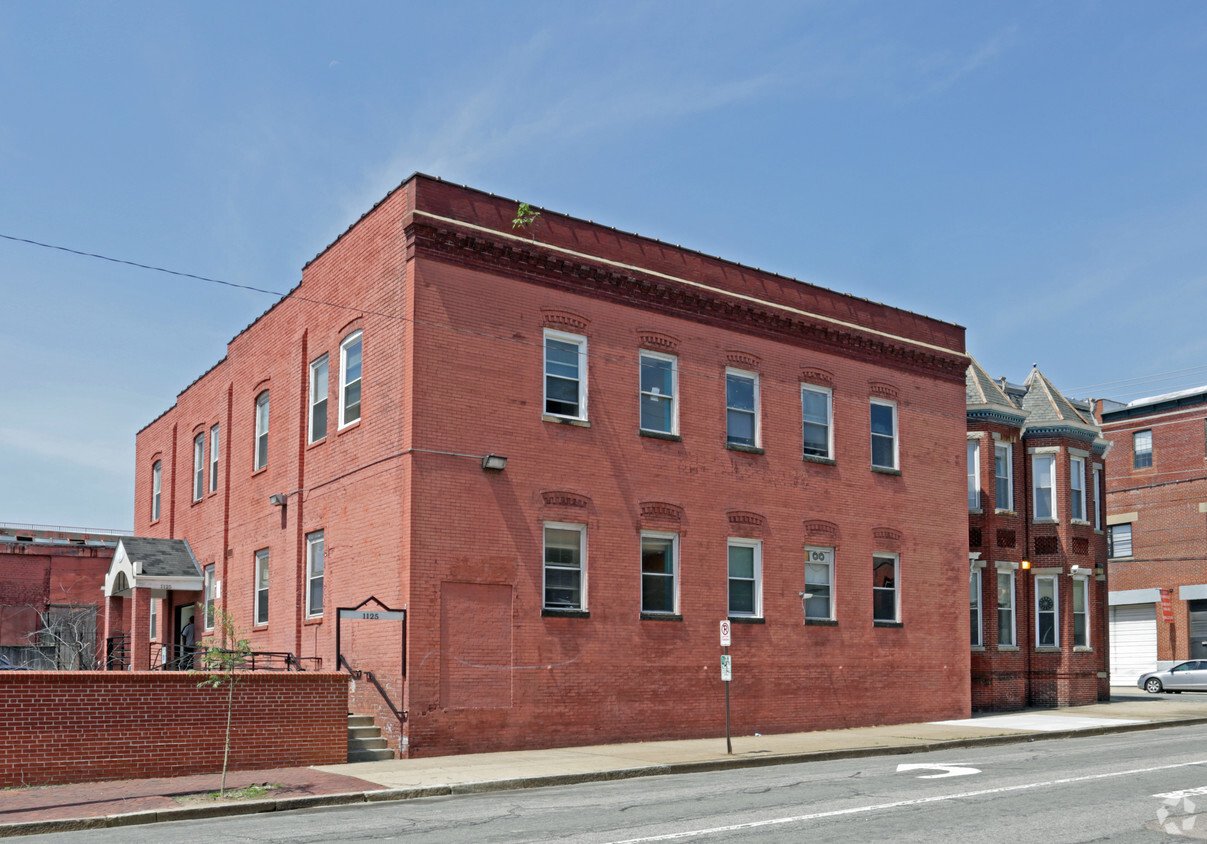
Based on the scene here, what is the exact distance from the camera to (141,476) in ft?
122

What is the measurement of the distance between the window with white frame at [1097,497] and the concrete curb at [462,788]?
1324cm

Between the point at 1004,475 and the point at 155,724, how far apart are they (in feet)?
76.6

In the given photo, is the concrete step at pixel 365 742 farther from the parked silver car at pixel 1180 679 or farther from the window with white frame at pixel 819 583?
the parked silver car at pixel 1180 679

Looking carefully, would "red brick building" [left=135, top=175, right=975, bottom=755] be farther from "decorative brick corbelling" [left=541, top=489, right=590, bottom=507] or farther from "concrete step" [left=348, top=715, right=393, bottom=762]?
"concrete step" [left=348, top=715, right=393, bottom=762]

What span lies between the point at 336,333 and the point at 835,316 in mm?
11001

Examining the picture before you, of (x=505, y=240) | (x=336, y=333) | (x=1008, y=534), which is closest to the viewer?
(x=505, y=240)

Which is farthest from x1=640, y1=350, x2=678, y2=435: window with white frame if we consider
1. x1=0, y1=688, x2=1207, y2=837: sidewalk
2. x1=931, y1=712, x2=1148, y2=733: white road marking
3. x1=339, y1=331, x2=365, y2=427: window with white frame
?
x1=931, y1=712, x2=1148, y2=733: white road marking

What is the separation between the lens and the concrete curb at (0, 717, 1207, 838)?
503 inches

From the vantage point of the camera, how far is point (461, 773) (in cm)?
1650

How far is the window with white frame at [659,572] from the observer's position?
73.0 ft

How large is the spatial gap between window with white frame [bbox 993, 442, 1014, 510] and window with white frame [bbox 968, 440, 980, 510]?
691 mm

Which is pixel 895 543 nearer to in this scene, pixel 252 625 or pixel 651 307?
pixel 651 307

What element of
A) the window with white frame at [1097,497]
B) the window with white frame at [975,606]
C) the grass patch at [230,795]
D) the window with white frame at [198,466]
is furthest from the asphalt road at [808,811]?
the window with white frame at [198,466]

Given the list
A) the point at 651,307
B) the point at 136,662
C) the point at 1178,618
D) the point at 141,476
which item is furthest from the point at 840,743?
the point at 1178,618
